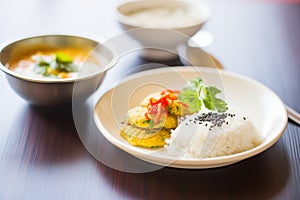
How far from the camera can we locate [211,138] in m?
1.39

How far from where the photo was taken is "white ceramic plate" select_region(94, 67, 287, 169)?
1.36 meters

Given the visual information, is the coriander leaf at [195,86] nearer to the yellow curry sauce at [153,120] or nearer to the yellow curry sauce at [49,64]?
the yellow curry sauce at [153,120]

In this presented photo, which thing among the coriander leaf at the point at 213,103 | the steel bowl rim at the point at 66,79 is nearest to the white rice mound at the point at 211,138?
the coriander leaf at the point at 213,103

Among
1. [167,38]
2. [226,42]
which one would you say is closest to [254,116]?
[167,38]

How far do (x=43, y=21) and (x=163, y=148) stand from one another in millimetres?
1098

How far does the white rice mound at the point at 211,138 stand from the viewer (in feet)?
4.46

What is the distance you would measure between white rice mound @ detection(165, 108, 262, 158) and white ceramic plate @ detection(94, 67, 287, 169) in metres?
0.04

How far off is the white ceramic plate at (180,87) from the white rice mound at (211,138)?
4 cm

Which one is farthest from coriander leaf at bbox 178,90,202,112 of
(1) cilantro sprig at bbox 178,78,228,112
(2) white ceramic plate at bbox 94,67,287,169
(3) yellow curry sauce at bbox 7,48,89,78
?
(3) yellow curry sauce at bbox 7,48,89,78

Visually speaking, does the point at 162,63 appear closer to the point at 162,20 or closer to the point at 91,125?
the point at 162,20

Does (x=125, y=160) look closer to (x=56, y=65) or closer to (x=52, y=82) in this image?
(x=52, y=82)


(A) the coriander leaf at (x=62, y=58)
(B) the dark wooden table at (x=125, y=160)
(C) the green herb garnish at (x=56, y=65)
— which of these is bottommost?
A: (B) the dark wooden table at (x=125, y=160)

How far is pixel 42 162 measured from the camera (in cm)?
137

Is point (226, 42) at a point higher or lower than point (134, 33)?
lower
